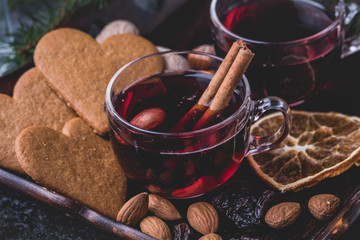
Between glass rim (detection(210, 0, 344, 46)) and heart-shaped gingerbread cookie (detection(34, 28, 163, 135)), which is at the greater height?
glass rim (detection(210, 0, 344, 46))

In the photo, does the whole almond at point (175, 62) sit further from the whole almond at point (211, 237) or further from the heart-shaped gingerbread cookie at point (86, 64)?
the whole almond at point (211, 237)

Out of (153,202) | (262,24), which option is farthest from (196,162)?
(262,24)

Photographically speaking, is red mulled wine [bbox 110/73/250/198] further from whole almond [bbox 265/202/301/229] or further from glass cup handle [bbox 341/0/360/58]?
glass cup handle [bbox 341/0/360/58]

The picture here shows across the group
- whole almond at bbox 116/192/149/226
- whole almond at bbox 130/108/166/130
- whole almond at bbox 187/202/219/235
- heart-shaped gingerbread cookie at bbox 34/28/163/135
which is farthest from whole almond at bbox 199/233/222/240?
heart-shaped gingerbread cookie at bbox 34/28/163/135

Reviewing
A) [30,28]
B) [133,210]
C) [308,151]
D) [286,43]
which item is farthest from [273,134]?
[30,28]

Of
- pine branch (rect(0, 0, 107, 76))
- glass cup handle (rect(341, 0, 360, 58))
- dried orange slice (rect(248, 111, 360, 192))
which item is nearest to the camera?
dried orange slice (rect(248, 111, 360, 192))

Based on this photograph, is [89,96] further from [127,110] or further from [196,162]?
[196,162]

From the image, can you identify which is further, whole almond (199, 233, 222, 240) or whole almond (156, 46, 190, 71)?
whole almond (156, 46, 190, 71)
